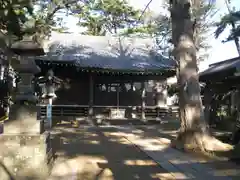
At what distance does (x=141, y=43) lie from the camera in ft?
74.6

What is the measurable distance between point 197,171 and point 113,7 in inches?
1102

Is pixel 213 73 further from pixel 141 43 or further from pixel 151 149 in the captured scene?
pixel 141 43

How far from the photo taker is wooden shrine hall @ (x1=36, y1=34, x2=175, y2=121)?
18016 millimetres

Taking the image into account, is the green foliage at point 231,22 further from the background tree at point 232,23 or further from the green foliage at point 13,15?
the green foliage at point 13,15

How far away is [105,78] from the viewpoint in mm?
19781

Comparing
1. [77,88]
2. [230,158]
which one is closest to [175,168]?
[230,158]

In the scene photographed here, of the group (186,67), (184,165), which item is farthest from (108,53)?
(184,165)

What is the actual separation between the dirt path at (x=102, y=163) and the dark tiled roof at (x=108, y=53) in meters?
7.80

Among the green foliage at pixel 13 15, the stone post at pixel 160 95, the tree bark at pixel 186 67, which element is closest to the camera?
the tree bark at pixel 186 67

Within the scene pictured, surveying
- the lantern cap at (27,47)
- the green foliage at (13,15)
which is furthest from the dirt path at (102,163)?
the green foliage at (13,15)

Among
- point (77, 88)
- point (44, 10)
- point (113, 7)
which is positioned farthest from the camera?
point (113, 7)

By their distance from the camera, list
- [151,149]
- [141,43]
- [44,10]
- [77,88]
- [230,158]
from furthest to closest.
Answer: [44,10]
[141,43]
[77,88]
[151,149]
[230,158]

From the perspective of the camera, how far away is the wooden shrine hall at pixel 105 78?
1802cm

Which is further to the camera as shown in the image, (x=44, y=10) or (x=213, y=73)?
(x=44, y=10)
